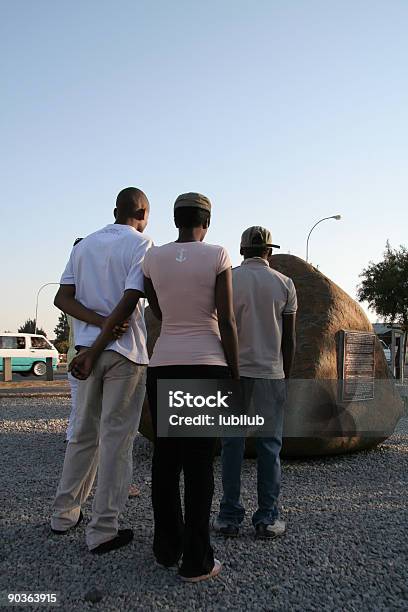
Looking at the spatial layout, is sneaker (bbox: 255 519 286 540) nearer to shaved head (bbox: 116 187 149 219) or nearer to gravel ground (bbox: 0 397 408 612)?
gravel ground (bbox: 0 397 408 612)

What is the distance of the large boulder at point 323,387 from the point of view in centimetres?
631

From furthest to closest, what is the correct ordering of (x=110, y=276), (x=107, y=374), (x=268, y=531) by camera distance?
(x=268, y=531) → (x=110, y=276) → (x=107, y=374)

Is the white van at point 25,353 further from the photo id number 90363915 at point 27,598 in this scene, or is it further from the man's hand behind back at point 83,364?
the photo id number 90363915 at point 27,598

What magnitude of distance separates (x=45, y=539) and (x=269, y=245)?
2.23m

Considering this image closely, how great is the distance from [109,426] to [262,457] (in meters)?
0.98

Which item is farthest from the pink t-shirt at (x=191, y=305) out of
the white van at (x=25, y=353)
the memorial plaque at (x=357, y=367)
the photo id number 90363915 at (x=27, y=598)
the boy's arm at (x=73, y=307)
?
the white van at (x=25, y=353)

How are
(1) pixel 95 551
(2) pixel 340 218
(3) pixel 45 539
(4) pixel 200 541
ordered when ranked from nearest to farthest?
(4) pixel 200 541 < (1) pixel 95 551 < (3) pixel 45 539 < (2) pixel 340 218

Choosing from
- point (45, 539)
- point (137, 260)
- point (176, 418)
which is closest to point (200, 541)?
point (176, 418)

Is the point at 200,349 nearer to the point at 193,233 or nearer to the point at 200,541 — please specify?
the point at 193,233

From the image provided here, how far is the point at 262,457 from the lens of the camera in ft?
12.7

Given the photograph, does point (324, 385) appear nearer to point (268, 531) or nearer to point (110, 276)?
point (268, 531)

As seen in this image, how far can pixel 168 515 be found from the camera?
10.7 ft

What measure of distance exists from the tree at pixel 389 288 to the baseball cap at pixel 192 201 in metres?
41.3

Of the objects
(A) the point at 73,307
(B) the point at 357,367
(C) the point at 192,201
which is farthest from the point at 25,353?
(C) the point at 192,201
